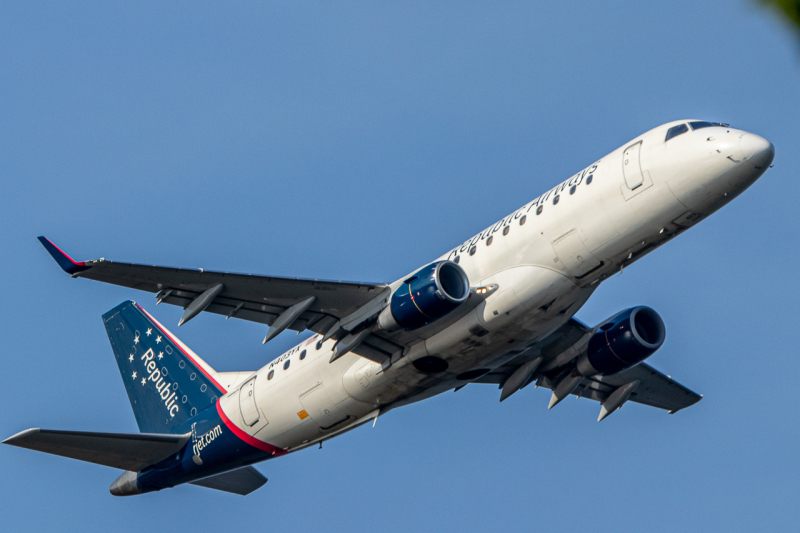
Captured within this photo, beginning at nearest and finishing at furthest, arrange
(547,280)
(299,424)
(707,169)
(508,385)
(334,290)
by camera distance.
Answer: (707,169), (547,280), (334,290), (299,424), (508,385)

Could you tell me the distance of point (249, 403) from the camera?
29203 mm

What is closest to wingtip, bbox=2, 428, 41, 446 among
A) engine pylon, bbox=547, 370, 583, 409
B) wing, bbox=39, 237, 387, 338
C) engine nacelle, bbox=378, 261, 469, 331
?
wing, bbox=39, 237, 387, 338

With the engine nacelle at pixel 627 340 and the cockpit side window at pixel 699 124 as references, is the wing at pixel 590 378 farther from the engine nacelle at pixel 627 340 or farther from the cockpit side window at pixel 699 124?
the cockpit side window at pixel 699 124

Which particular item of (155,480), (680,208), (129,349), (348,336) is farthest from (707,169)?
(129,349)

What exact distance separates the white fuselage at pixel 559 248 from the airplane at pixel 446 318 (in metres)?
0.04

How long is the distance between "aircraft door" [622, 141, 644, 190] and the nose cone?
2.66 metres

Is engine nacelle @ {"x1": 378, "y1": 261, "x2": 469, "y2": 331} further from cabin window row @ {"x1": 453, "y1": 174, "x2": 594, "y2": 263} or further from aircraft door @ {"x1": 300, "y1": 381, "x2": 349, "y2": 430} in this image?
aircraft door @ {"x1": 300, "y1": 381, "x2": 349, "y2": 430}

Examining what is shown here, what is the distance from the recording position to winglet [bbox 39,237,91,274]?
21.6m

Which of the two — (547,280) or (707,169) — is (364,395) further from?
(707,169)

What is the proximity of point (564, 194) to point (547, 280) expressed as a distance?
8.51 ft

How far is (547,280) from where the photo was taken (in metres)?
23.6

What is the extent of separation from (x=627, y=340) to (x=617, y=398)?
5207 millimetres

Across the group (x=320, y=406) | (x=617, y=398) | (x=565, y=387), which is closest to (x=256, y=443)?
(x=320, y=406)

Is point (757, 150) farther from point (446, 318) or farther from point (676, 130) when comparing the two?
point (446, 318)
